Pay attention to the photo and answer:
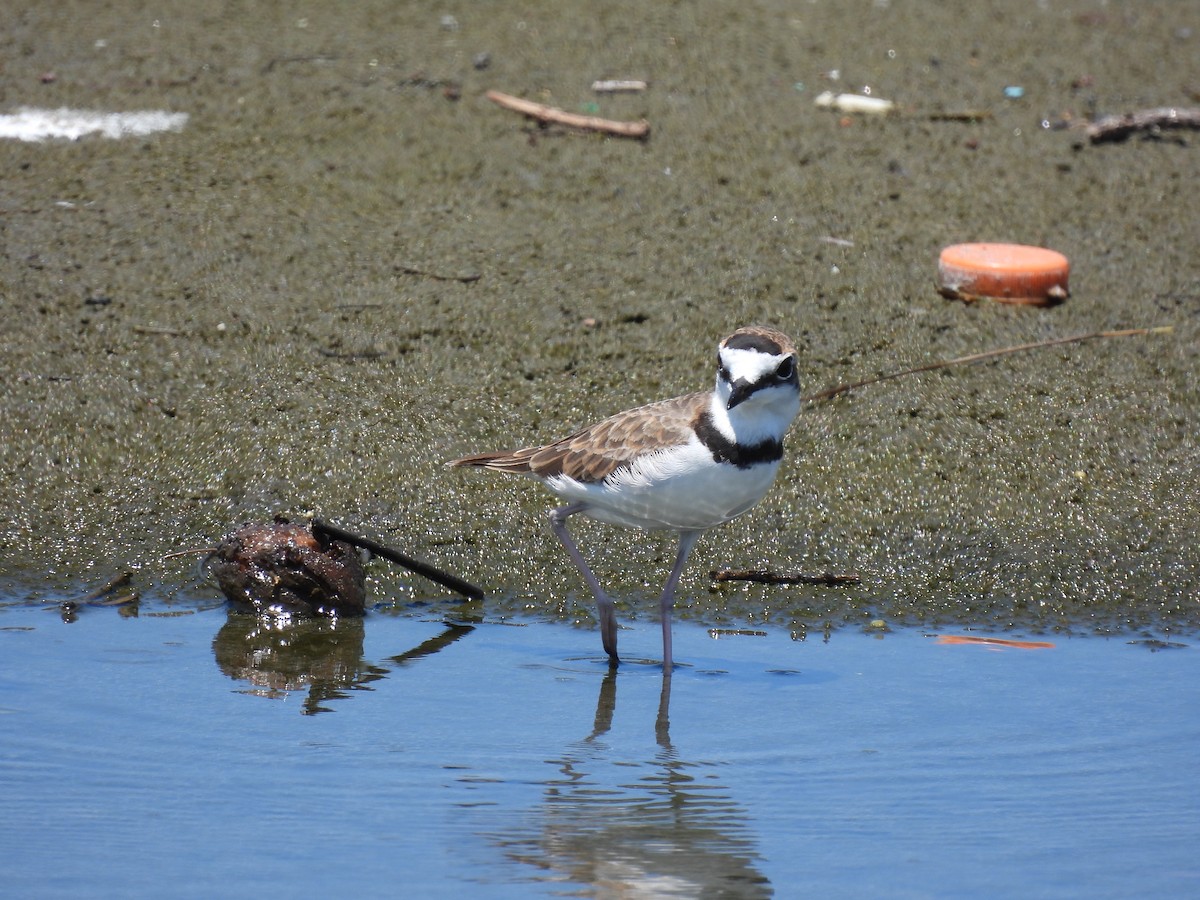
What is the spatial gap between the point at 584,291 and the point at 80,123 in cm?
347

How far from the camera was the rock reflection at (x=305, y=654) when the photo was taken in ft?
17.2

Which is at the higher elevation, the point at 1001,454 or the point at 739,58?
the point at 739,58

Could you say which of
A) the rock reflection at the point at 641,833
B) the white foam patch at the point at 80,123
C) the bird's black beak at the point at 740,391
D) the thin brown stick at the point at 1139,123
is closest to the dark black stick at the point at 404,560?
the rock reflection at the point at 641,833

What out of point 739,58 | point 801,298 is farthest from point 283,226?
point 739,58

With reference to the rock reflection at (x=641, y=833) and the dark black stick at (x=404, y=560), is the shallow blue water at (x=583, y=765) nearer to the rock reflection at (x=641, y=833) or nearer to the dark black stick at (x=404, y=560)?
the rock reflection at (x=641, y=833)

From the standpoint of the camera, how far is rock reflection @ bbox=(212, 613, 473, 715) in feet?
17.2

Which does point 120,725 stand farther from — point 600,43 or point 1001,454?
point 600,43

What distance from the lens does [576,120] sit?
9.23m

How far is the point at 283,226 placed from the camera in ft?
26.9

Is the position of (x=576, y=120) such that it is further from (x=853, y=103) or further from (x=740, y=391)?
(x=740, y=391)

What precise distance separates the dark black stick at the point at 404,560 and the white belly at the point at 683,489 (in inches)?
25.3

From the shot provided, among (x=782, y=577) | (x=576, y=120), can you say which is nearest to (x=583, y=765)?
(x=782, y=577)

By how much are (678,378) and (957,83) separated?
4082mm

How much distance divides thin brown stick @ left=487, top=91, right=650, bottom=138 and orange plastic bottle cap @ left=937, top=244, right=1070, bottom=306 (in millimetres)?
2272
